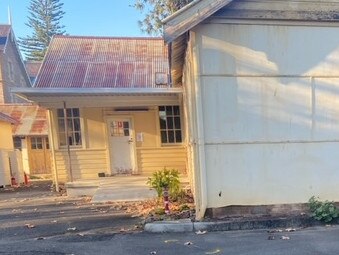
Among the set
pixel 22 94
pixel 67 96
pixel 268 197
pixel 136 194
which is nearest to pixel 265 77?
pixel 268 197

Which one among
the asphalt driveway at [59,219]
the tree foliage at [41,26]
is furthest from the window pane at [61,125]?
the tree foliage at [41,26]

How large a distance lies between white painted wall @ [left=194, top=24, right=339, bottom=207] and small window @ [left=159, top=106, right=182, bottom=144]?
6046 millimetres

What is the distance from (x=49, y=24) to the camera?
2138 inches

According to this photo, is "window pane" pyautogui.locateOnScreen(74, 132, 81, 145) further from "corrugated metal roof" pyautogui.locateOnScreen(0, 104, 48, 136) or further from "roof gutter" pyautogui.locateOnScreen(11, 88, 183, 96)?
"corrugated metal roof" pyautogui.locateOnScreen(0, 104, 48, 136)

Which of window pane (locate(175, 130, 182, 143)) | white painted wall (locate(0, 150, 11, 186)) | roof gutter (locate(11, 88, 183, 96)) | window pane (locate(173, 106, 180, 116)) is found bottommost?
white painted wall (locate(0, 150, 11, 186))

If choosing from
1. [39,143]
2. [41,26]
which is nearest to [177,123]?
[39,143]

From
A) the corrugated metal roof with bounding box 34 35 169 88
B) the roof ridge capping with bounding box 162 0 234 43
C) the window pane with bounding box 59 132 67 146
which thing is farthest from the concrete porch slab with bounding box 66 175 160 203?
the roof ridge capping with bounding box 162 0 234 43

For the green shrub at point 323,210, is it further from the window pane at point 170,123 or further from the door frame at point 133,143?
the door frame at point 133,143

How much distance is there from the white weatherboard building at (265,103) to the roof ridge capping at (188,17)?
255mm

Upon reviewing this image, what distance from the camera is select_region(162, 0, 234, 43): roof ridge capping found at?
237 inches

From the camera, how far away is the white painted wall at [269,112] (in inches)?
254

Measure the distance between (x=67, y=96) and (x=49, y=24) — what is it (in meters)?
48.6

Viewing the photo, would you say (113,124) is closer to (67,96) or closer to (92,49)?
(67,96)

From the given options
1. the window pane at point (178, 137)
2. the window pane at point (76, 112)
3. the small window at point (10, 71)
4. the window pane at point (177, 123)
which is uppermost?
the small window at point (10, 71)
